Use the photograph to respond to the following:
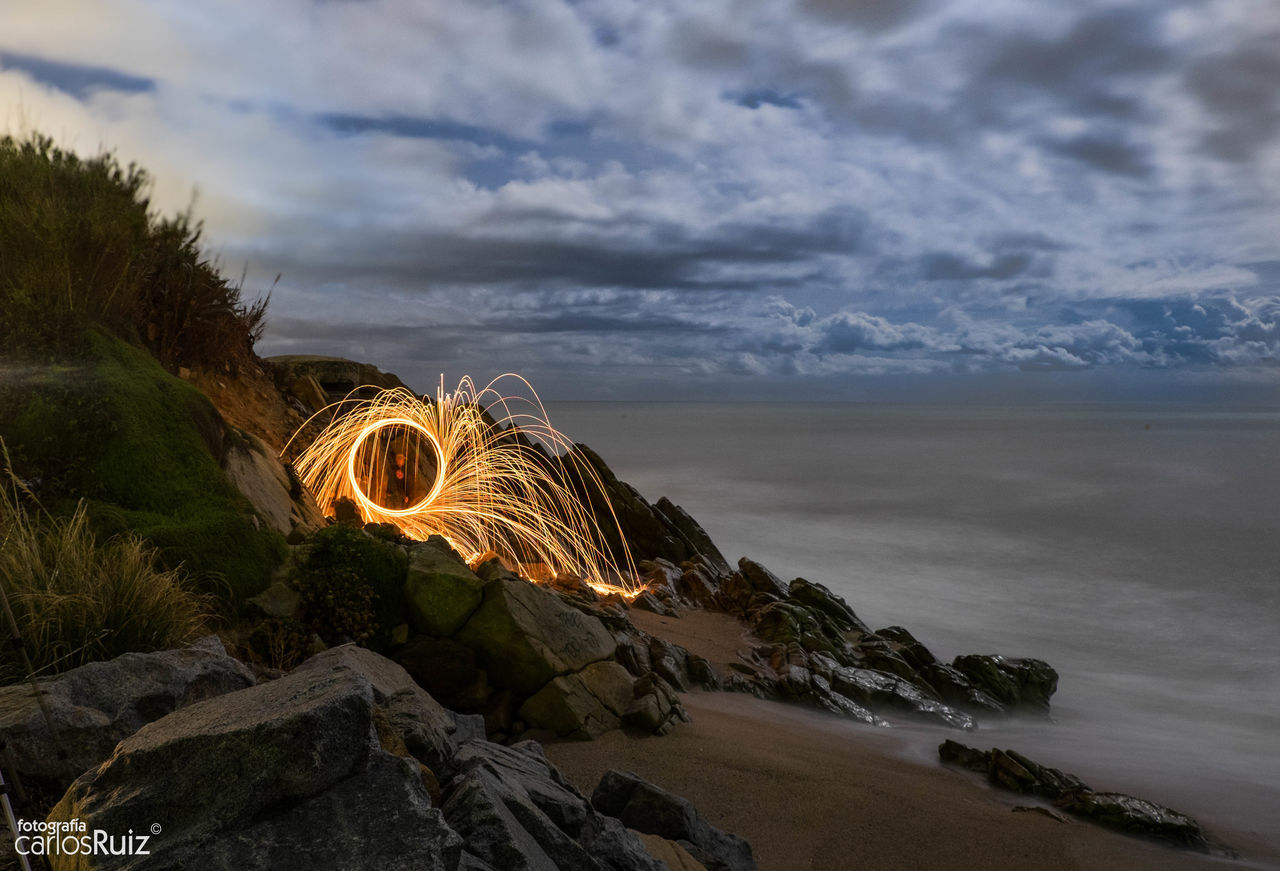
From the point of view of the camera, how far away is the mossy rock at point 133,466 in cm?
776

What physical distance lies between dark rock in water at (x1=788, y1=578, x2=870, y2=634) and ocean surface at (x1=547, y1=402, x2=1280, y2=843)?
2.48m

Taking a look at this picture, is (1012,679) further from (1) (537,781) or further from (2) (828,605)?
(1) (537,781)

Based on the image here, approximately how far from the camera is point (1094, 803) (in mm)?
8109

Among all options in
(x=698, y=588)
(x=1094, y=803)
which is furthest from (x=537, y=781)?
(x=698, y=588)

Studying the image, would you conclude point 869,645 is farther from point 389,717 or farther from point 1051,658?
point 389,717

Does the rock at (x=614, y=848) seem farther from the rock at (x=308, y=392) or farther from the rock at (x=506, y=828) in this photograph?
the rock at (x=308, y=392)

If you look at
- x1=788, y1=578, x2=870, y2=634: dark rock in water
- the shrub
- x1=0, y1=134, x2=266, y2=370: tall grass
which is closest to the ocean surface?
x1=788, y1=578, x2=870, y2=634: dark rock in water

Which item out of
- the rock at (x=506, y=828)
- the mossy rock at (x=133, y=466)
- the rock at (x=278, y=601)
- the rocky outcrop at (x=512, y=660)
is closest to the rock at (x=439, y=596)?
the rocky outcrop at (x=512, y=660)

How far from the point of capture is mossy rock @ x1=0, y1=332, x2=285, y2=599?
7.76 m

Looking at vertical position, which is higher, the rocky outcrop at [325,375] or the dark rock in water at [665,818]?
the rocky outcrop at [325,375]

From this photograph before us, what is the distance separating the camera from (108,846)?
11.2ft

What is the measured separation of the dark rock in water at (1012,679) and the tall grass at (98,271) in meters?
13.6

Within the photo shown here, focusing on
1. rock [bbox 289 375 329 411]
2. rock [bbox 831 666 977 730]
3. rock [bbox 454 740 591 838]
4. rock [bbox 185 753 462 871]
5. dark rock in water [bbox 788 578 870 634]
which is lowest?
rock [bbox 831 666 977 730]

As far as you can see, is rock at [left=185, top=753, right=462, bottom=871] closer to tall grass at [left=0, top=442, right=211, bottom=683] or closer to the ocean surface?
tall grass at [left=0, top=442, right=211, bottom=683]
